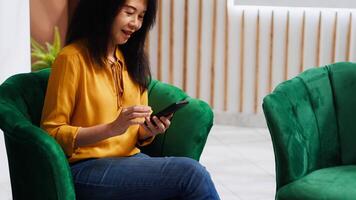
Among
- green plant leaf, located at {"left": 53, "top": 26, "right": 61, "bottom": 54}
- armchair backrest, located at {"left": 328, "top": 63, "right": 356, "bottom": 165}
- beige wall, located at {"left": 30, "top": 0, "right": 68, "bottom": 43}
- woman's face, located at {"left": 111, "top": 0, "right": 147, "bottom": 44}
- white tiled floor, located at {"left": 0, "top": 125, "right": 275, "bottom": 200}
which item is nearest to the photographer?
woman's face, located at {"left": 111, "top": 0, "right": 147, "bottom": 44}

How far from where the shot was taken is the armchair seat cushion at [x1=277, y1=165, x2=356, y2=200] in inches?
90.7

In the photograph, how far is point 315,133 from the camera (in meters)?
2.65

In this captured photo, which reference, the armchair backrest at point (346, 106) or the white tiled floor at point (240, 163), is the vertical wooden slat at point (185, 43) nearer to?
the white tiled floor at point (240, 163)

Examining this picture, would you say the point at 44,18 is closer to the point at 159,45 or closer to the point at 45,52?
the point at 45,52

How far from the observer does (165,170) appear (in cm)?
215

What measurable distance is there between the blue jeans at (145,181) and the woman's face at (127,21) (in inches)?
18.4

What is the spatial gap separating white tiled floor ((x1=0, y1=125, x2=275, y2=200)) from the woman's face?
1597mm

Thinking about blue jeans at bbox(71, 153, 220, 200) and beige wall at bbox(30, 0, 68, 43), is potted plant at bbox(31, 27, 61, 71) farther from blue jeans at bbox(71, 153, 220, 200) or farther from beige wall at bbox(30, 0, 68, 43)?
blue jeans at bbox(71, 153, 220, 200)

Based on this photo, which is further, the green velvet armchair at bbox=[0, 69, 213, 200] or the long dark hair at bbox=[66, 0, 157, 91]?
the long dark hair at bbox=[66, 0, 157, 91]

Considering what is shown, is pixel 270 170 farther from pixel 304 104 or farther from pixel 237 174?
pixel 304 104

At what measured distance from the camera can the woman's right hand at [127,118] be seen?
6.75 ft

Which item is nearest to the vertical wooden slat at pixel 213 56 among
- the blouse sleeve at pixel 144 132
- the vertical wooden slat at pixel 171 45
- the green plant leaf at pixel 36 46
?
the vertical wooden slat at pixel 171 45

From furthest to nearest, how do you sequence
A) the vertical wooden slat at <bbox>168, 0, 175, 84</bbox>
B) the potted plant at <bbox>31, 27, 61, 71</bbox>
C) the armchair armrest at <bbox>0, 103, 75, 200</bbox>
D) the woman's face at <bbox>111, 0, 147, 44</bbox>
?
the vertical wooden slat at <bbox>168, 0, 175, 84</bbox> → the potted plant at <bbox>31, 27, 61, 71</bbox> → the woman's face at <bbox>111, 0, 147, 44</bbox> → the armchair armrest at <bbox>0, 103, 75, 200</bbox>

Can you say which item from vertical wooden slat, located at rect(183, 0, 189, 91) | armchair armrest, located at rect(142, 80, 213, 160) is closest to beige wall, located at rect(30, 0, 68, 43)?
vertical wooden slat, located at rect(183, 0, 189, 91)
